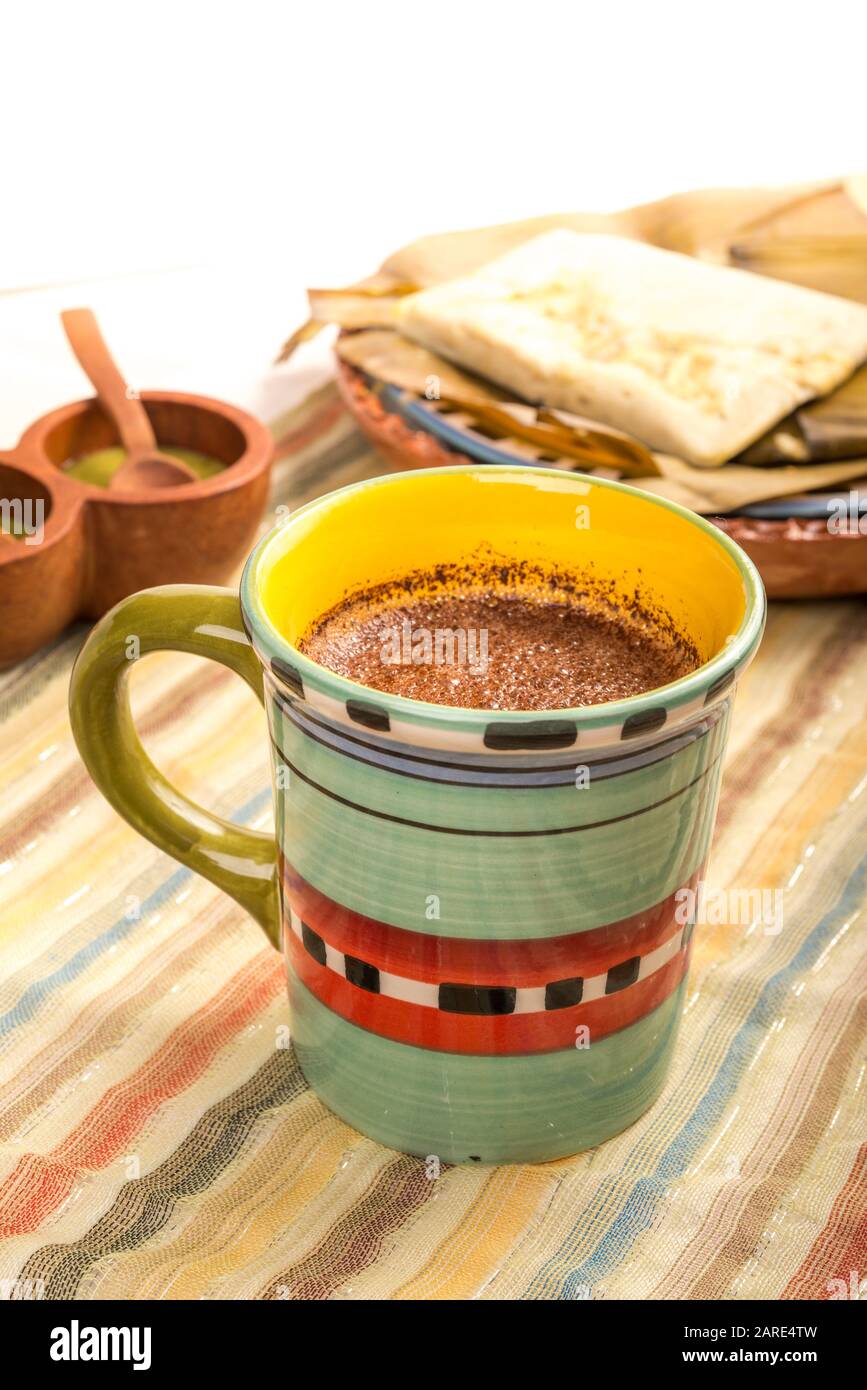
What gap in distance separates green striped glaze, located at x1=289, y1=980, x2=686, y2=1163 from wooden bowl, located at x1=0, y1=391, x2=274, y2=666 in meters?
0.33

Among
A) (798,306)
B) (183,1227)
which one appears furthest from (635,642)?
(798,306)

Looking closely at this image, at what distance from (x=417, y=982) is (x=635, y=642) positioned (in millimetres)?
154

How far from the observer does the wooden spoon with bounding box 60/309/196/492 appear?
0.86 metres

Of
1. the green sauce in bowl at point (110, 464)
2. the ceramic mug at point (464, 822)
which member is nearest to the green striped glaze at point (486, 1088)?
the ceramic mug at point (464, 822)

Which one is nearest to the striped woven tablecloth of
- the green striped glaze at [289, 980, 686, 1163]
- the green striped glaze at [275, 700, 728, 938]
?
the green striped glaze at [289, 980, 686, 1163]

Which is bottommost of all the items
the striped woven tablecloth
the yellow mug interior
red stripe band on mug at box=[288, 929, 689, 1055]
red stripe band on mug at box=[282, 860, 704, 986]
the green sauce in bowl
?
the striped woven tablecloth

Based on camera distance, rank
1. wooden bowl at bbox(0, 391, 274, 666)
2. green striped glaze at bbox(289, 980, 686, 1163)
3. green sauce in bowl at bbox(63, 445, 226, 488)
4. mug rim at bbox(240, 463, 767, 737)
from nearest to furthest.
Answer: mug rim at bbox(240, 463, 767, 737), green striped glaze at bbox(289, 980, 686, 1163), wooden bowl at bbox(0, 391, 274, 666), green sauce in bowl at bbox(63, 445, 226, 488)

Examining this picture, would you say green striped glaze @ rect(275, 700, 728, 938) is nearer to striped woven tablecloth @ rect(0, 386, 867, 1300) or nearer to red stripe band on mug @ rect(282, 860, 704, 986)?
red stripe band on mug @ rect(282, 860, 704, 986)

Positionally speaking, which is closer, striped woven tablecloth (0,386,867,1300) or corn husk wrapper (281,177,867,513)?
striped woven tablecloth (0,386,867,1300)

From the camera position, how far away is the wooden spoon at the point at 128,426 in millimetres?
863

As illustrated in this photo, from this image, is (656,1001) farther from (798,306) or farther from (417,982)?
(798,306)

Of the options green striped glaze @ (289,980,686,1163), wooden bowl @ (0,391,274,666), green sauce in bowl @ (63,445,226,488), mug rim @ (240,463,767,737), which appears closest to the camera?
mug rim @ (240,463,767,737)

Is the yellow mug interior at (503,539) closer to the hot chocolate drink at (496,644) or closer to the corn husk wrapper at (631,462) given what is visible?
the hot chocolate drink at (496,644)

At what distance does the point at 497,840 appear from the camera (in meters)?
0.44
